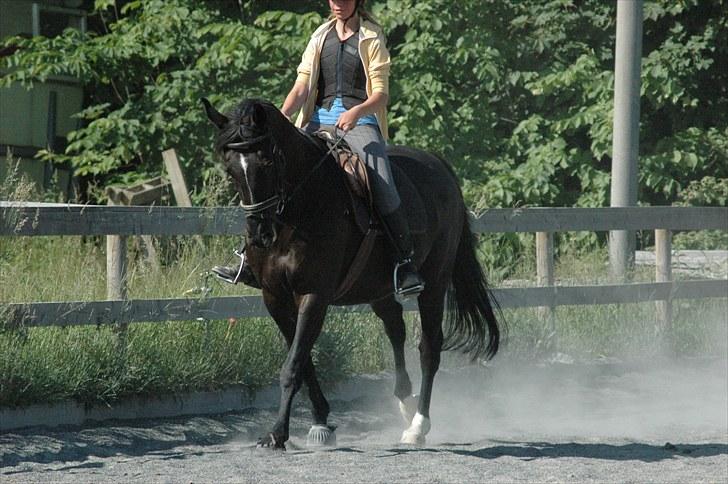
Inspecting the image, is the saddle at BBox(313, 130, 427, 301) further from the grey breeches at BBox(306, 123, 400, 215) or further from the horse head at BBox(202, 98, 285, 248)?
the horse head at BBox(202, 98, 285, 248)

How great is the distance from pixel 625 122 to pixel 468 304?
3.71 metres

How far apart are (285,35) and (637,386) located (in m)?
6.62

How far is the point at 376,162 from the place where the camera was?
750 centimetres

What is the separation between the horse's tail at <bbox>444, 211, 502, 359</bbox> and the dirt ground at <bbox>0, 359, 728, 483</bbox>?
619 mm

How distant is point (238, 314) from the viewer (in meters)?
8.91

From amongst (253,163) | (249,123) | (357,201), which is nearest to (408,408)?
(357,201)

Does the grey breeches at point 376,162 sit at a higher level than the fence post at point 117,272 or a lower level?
higher

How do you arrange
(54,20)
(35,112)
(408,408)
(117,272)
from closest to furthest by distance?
(408,408), (117,272), (35,112), (54,20)

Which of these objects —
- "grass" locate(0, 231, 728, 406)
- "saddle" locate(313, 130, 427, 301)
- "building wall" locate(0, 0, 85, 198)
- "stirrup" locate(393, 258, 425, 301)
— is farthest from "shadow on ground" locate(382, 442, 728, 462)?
"building wall" locate(0, 0, 85, 198)

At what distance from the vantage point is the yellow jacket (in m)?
7.43

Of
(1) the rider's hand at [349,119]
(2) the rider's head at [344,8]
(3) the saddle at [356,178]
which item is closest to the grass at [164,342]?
(3) the saddle at [356,178]

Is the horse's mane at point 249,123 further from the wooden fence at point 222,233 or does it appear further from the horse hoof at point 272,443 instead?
the wooden fence at point 222,233

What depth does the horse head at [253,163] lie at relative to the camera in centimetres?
652

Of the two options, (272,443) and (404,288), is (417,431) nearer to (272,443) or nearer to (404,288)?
(404,288)
